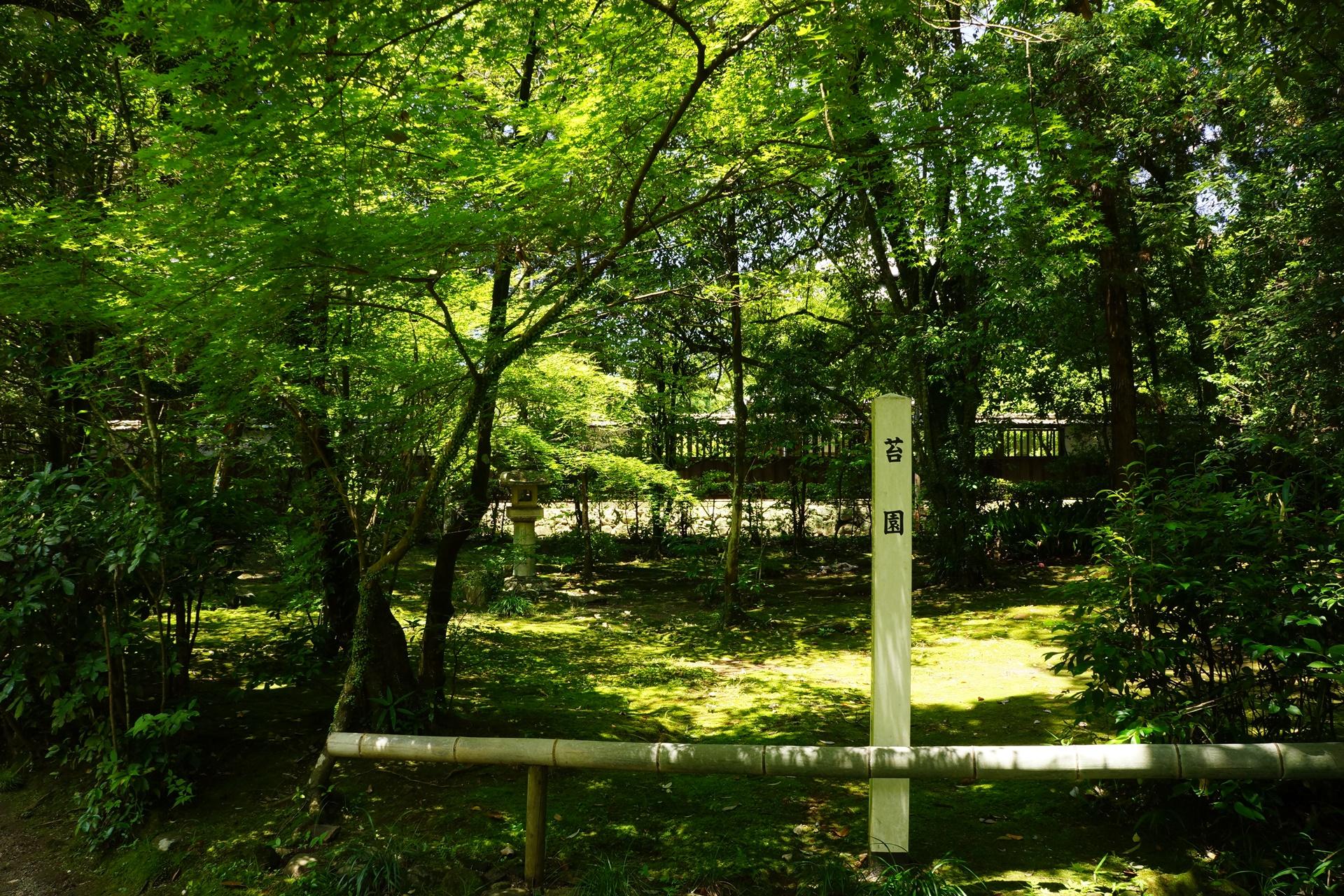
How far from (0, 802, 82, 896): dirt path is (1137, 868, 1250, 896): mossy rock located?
4.33m

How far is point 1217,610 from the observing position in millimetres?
3074

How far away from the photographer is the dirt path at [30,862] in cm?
349

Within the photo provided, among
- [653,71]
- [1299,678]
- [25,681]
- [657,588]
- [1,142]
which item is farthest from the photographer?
[657,588]

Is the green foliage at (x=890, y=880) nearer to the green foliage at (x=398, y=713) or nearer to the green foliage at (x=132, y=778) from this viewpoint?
the green foliage at (x=398, y=713)

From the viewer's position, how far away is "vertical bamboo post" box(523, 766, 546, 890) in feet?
10.4

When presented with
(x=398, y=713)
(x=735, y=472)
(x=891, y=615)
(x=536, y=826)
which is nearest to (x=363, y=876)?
(x=536, y=826)

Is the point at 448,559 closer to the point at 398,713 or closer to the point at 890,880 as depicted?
the point at 398,713

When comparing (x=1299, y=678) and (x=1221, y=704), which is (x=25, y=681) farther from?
(x=1299, y=678)

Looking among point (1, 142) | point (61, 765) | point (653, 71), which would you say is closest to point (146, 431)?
point (61, 765)

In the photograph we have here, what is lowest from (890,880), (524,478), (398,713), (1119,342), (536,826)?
(890,880)

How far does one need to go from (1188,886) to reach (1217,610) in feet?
3.25

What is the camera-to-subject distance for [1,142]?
16.9ft

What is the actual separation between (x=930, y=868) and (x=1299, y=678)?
1596 mm

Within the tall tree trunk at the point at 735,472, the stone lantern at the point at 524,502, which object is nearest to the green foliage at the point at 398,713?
the tall tree trunk at the point at 735,472
